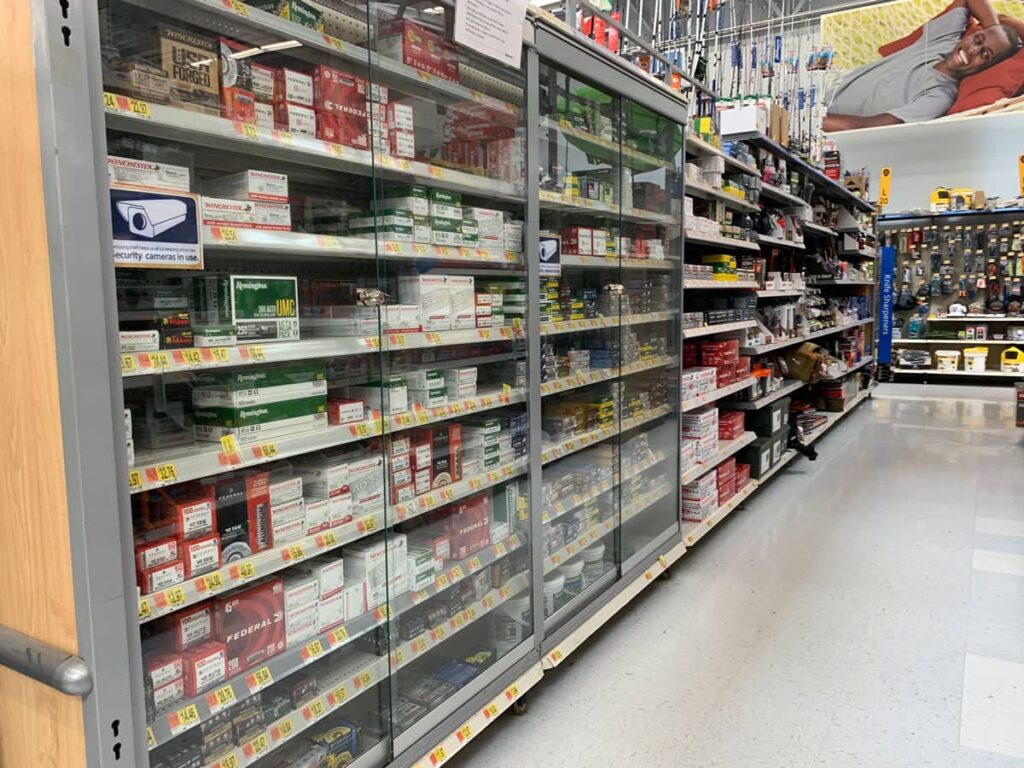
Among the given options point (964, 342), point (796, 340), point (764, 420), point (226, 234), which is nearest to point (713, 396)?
point (764, 420)

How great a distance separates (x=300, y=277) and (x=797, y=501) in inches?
160

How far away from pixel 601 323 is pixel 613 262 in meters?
0.29

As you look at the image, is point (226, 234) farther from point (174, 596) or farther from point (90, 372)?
point (174, 596)

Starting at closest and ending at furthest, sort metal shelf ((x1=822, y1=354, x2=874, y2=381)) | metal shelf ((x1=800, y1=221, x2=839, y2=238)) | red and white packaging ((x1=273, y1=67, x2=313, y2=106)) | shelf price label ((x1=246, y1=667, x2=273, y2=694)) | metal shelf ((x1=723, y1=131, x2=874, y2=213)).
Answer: shelf price label ((x1=246, y1=667, x2=273, y2=694)) → red and white packaging ((x1=273, y1=67, x2=313, y2=106)) → metal shelf ((x1=723, y1=131, x2=874, y2=213)) → metal shelf ((x1=800, y1=221, x2=839, y2=238)) → metal shelf ((x1=822, y1=354, x2=874, y2=381))

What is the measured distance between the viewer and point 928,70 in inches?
408

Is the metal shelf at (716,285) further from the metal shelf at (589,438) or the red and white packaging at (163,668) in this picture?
the red and white packaging at (163,668)

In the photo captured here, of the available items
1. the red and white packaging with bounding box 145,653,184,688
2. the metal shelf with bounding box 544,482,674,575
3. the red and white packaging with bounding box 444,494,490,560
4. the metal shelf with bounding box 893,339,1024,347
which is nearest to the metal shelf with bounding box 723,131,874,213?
the metal shelf with bounding box 544,482,674,575

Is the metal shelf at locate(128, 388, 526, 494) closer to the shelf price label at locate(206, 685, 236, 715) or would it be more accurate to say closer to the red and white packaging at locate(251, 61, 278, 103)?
the shelf price label at locate(206, 685, 236, 715)

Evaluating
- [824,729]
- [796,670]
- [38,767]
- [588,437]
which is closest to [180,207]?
[38,767]

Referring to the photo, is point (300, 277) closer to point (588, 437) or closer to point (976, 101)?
point (588, 437)

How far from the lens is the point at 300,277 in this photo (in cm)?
203

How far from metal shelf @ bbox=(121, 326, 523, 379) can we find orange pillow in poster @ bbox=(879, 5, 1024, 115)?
10401mm

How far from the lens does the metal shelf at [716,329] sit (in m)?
3.91

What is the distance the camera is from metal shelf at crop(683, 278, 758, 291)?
393cm
